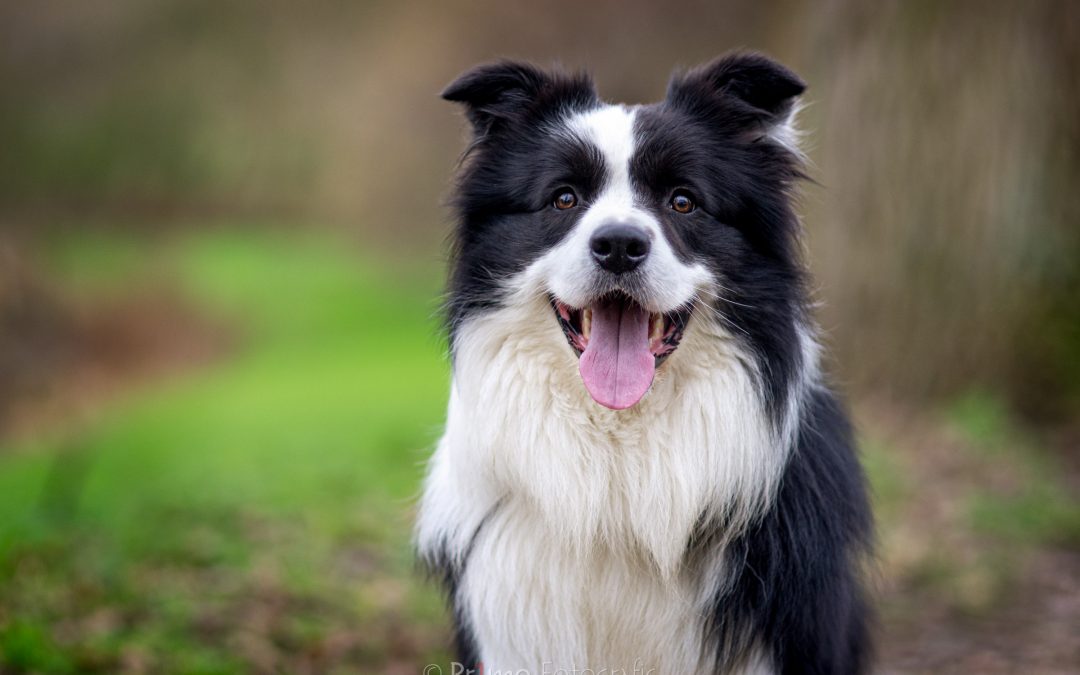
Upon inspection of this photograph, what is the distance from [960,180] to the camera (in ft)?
23.4

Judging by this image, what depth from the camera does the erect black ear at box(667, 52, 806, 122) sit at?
3307mm

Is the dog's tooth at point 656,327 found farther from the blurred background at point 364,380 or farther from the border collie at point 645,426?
the blurred background at point 364,380

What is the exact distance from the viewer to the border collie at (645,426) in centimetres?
308

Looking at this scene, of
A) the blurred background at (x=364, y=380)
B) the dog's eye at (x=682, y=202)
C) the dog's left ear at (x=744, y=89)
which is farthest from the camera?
the blurred background at (x=364, y=380)

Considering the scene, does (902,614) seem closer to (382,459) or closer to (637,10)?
(382,459)

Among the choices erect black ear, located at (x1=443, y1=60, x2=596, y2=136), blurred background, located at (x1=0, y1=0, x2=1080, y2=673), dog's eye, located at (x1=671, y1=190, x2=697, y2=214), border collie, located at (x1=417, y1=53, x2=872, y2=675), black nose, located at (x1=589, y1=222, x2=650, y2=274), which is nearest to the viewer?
black nose, located at (x1=589, y1=222, x2=650, y2=274)

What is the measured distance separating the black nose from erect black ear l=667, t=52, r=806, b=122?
64 centimetres

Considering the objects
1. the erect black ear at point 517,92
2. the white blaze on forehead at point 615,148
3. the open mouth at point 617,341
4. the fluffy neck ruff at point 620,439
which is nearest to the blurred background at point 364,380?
the erect black ear at point 517,92

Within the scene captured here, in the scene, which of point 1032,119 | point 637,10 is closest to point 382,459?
point 1032,119

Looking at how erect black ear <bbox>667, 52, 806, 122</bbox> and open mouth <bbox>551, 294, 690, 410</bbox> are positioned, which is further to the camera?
erect black ear <bbox>667, 52, 806, 122</bbox>

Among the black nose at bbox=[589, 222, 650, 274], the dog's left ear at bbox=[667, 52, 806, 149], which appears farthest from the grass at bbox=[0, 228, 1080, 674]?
the dog's left ear at bbox=[667, 52, 806, 149]

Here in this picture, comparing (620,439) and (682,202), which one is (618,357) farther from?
(682,202)

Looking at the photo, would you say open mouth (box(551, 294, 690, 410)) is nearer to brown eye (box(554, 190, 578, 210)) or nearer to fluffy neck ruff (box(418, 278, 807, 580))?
fluffy neck ruff (box(418, 278, 807, 580))

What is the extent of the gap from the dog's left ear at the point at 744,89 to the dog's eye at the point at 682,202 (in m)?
0.32
